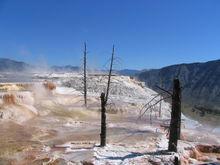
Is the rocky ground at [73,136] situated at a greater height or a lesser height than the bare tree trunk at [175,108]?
lesser

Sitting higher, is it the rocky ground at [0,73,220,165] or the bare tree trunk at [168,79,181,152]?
the bare tree trunk at [168,79,181,152]

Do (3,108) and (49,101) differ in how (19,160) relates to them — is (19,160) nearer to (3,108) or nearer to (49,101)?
(3,108)

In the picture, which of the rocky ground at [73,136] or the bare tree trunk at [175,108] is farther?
the rocky ground at [73,136]

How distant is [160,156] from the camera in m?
28.8

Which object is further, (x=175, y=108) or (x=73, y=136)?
(x=73, y=136)

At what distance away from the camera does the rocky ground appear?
2903 cm

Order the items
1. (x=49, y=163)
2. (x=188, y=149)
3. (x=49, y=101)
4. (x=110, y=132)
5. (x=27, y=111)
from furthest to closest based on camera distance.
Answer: (x=49, y=101)
(x=27, y=111)
(x=110, y=132)
(x=188, y=149)
(x=49, y=163)

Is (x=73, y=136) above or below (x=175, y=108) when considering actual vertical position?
below

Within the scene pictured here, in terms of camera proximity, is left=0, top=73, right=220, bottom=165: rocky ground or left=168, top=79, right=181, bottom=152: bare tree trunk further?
left=0, top=73, right=220, bottom=165: rocky ground

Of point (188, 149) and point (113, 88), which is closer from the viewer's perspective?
point (188, 149)

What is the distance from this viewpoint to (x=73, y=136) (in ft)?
128

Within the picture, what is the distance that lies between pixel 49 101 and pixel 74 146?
24.4 metres

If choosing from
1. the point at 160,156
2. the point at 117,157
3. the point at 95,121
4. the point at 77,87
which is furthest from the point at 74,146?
the point at 77,87

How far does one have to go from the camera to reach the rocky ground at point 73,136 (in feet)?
95.2
